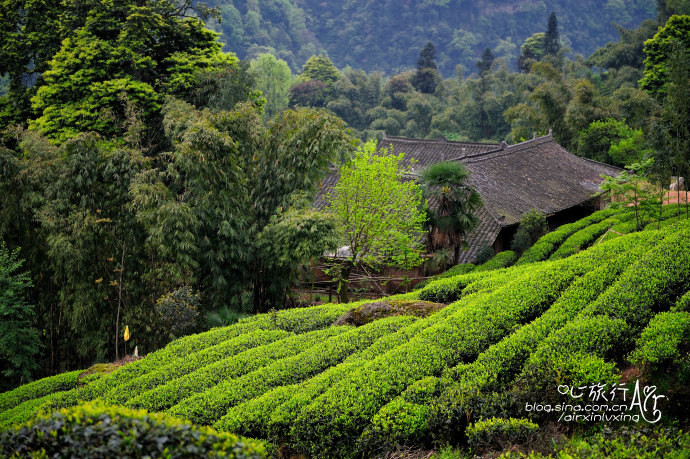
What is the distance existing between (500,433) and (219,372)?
4112 millimetres

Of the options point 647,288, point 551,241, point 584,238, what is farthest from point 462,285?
point 551,241

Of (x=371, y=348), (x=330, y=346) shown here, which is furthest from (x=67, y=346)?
(x=371, y=348)

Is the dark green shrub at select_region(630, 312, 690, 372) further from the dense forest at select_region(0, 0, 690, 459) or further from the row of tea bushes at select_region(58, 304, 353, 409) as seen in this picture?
the row of tea bushes at select_region(58, 304, 353, 409)

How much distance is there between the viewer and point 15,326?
1050 cm

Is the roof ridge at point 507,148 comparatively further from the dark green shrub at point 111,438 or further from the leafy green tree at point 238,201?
the dark green shrub at point 111,438

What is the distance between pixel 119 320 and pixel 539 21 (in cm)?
10624

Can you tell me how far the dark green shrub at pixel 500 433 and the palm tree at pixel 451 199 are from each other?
411 inches

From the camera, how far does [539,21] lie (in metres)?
99.6

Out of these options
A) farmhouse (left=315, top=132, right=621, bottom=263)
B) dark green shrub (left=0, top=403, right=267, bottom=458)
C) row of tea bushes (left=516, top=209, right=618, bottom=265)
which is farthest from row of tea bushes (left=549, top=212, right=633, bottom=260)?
dark green shrub (left=0, top=403, right=267, bottom=458)

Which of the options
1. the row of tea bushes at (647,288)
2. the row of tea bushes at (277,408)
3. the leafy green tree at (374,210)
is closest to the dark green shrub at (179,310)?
the row of tea bushes at (277,408)

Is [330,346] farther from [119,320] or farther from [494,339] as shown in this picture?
[119,320]

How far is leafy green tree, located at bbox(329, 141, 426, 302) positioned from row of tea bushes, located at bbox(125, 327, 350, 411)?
6072 mm

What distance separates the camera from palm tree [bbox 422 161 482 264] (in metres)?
15.2

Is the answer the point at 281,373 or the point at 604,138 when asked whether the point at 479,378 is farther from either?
the point at 604,138
